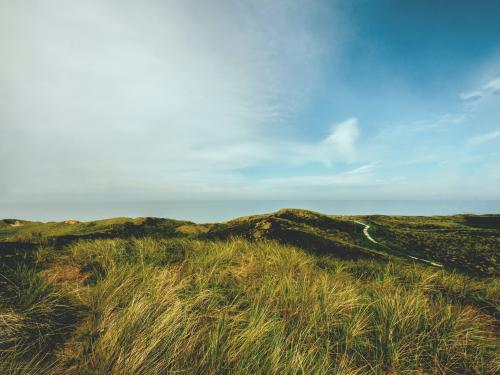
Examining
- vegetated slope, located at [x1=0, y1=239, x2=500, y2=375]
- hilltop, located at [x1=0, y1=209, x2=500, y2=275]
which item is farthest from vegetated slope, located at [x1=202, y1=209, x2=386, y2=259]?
vegetated slope, located at [x1=0, y1=239, x2=500, y2=375]

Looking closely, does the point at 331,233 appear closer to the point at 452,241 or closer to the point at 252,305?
the point at 452,241

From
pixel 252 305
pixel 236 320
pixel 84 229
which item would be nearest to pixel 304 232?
pixel 252 305

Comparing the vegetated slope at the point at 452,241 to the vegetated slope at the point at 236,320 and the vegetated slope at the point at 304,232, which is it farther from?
the vegetated slope at the point at 304,232

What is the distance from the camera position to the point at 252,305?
241 cm

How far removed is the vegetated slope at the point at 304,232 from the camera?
3994 millimetres

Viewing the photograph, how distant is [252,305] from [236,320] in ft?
0.86

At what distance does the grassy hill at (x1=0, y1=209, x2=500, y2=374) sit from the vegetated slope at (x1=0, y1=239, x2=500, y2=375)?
1 cm

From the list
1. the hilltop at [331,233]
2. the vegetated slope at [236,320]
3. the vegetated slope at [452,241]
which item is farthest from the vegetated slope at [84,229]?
the vegetated slope at [452,241]

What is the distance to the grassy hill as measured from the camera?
5.75 ft

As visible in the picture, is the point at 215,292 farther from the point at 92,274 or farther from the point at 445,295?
the point at 445,295

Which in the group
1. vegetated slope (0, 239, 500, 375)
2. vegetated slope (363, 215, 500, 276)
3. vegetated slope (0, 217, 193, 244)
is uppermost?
vegetated slope (0, 217, 193, 244)

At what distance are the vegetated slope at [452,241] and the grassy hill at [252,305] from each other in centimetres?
3

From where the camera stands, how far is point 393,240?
432 cm

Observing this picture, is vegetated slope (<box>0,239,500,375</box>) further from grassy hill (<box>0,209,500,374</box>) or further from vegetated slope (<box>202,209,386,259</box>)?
vegetated slope (<box>202,209,386,259</box>)
